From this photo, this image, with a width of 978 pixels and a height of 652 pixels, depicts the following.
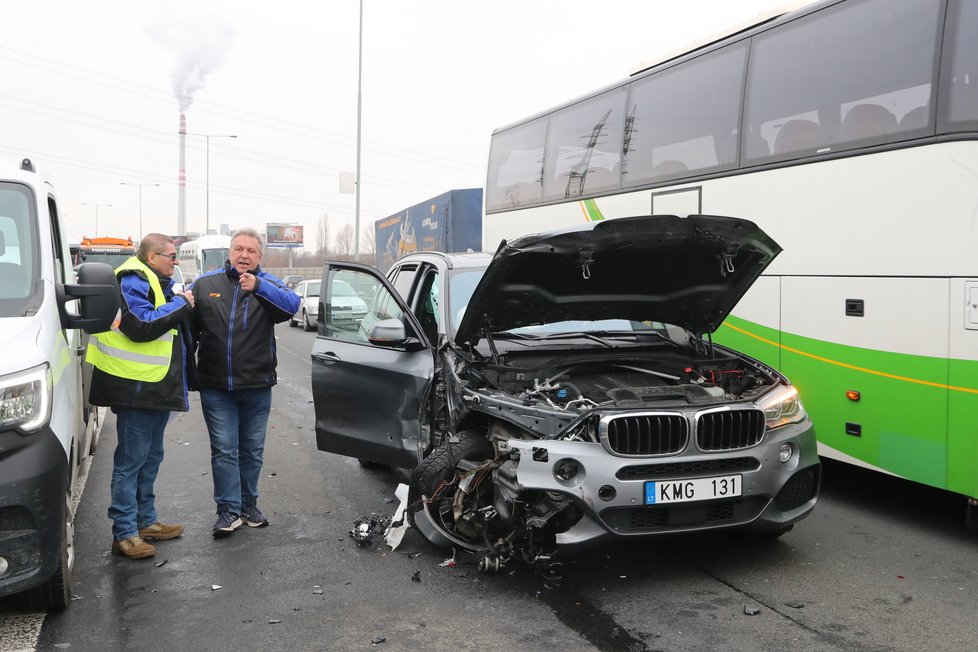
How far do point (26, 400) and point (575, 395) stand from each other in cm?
272

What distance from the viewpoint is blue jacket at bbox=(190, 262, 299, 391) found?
563 cm

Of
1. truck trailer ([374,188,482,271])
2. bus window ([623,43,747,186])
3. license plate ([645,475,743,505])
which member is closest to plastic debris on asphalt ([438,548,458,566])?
license plate ([645,475,743,505])

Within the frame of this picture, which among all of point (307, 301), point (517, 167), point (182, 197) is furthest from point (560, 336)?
point (182, 197)

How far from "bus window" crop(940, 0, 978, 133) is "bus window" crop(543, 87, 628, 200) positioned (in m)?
3.72

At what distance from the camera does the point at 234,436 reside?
19.0 ft

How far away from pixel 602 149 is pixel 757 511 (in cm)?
543

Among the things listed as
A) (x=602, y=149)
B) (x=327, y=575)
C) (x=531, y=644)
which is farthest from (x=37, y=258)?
(x=602, y=149)

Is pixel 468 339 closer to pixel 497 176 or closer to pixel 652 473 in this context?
pixel 652 473

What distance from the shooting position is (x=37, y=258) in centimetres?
454

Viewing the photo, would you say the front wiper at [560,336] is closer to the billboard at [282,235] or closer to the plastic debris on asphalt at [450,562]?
the plastic debris on asphalt at [450,562]

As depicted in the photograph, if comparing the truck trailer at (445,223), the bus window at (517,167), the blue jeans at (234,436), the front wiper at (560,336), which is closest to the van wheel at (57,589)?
the blue jeans at (234,436)

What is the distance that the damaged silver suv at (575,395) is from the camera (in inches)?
175

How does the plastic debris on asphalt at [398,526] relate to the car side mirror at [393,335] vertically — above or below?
below

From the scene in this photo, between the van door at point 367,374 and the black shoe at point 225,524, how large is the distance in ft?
3.09
